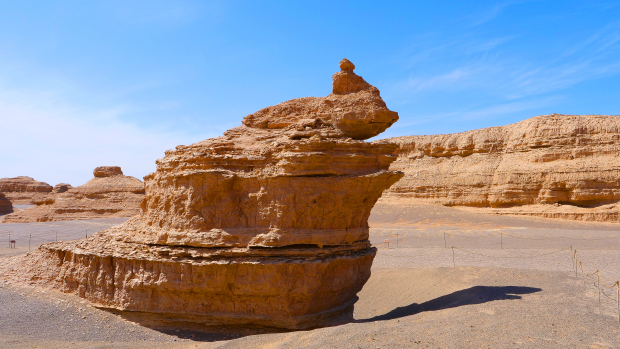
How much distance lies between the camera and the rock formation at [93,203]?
1768 inches

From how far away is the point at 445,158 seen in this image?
155 ft

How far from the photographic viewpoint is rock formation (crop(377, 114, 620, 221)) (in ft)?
117

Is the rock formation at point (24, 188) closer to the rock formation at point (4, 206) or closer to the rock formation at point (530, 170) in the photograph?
the rock formation at point (4, 206)

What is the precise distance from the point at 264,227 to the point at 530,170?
36.3 meters

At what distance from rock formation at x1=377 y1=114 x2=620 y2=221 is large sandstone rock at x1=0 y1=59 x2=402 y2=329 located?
3154 cm

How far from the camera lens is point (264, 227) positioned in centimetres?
1042

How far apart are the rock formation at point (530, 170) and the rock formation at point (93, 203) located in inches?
1162

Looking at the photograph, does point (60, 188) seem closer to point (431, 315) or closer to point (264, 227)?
point (264, 227)

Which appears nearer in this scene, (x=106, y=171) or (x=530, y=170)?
(x=530, y=170)

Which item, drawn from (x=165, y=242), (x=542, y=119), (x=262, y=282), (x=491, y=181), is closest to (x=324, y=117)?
(x=262, y=282)

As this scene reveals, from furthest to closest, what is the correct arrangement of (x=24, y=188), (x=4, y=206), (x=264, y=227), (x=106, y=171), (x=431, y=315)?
(x=24, y=188), (x=4, y=206), (x=106, y=171), (x=264, y=227), (x=431, y=315)

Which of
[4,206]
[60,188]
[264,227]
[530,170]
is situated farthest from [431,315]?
[60,188]

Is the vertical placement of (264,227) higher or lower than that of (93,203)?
higher

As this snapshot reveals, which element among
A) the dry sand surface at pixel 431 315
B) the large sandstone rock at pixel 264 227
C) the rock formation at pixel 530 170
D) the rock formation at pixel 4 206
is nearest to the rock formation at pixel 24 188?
the rock formation at pixel 4 206
